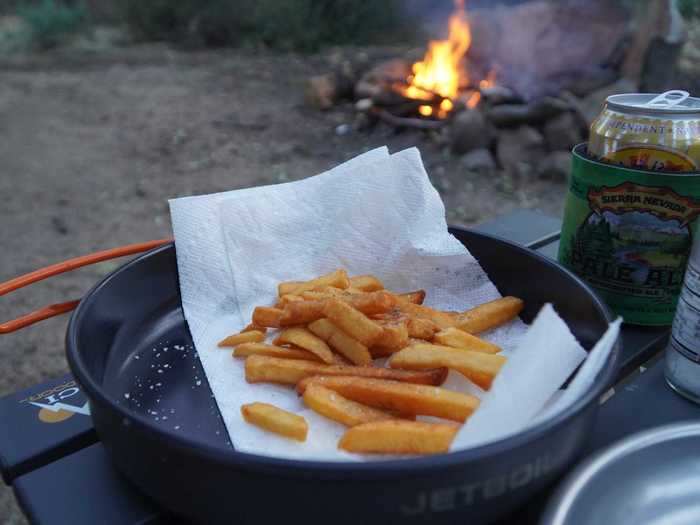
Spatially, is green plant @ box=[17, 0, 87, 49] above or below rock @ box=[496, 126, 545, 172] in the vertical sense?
above

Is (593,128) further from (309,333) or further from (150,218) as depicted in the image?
(150,218)

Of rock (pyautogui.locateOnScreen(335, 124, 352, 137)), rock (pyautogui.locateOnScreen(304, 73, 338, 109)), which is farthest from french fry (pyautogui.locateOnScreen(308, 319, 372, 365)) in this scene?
rock (pyautogui.locateOnScreen(304, 73, 338, 109))

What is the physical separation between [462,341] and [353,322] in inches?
7.9

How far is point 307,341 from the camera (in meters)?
1.20

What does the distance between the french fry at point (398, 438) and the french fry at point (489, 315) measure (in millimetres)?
401

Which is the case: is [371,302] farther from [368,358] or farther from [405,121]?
[405,121]

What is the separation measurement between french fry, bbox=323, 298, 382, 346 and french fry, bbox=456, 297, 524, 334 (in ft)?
0.69

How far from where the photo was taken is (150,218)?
14.5 feet

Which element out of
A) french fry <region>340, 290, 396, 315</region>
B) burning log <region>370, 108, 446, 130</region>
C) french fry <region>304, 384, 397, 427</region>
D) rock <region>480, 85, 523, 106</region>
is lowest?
burning log <region>370, 108, 446, 130</region>

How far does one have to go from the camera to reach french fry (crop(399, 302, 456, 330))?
1271 millimetres

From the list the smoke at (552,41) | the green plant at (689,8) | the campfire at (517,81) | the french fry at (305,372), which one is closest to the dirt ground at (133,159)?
the campfire at (517,81)

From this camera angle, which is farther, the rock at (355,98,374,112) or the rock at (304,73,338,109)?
the rock at (304,73,338,109)

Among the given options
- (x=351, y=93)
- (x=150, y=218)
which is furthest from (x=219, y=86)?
(x=150, y=218)

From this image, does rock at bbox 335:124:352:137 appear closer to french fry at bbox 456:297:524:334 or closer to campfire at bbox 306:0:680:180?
campfire at bbox 306:0:680:180
